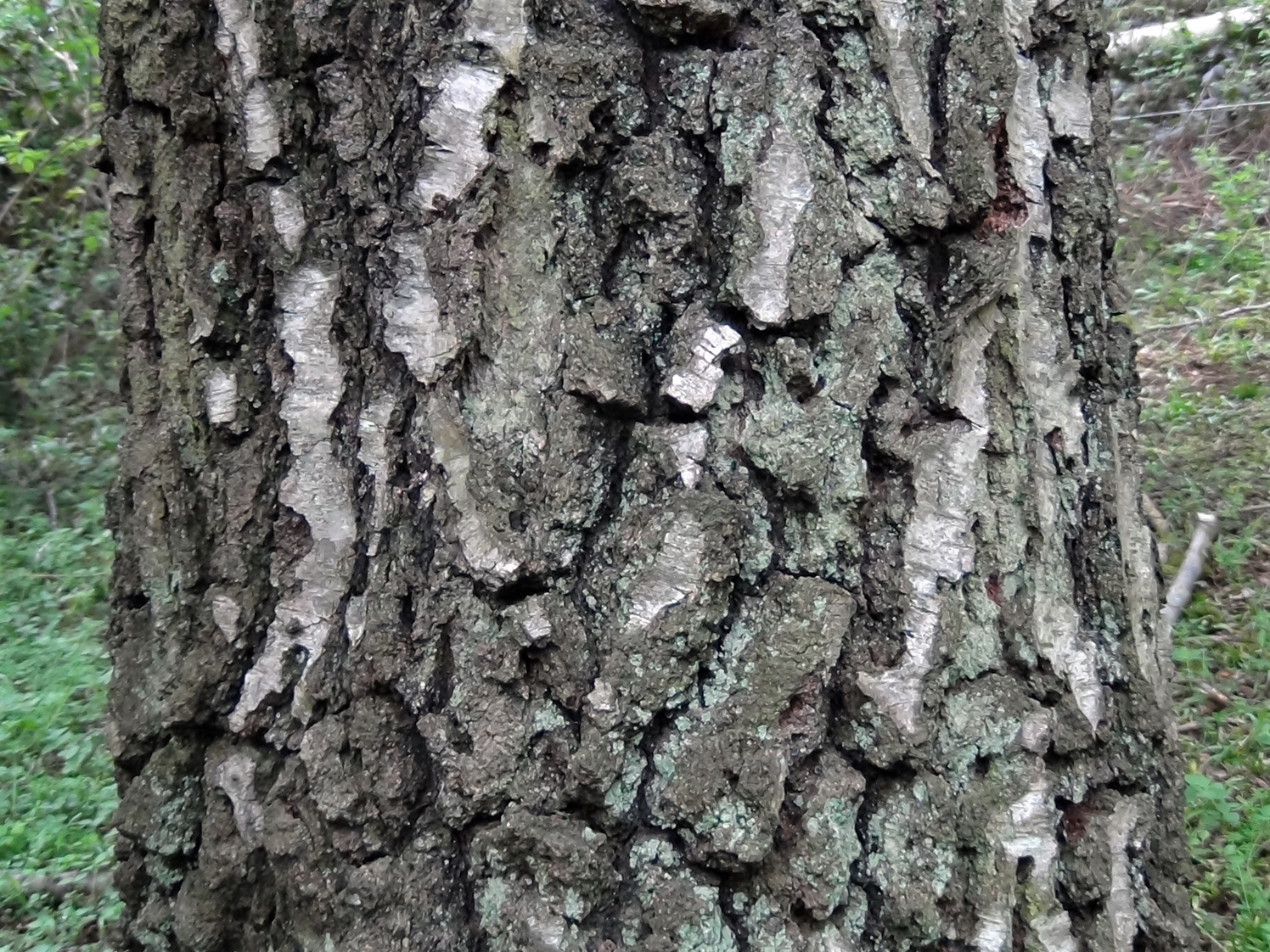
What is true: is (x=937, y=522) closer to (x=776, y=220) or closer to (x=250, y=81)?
(x=776, y=220)

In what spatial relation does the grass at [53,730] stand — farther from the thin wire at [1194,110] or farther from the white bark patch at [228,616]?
the thin wire at [1194,110]

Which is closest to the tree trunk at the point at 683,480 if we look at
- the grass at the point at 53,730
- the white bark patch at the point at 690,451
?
the white bark patch at the point at 690,451

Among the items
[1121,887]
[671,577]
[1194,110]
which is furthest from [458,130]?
[1194,110]

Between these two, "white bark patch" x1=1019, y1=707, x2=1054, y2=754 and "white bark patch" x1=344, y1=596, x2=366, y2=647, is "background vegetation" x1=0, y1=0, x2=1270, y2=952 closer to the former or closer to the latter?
"white bark patch" x1=1019, y1=707, x2=1054, y2=754

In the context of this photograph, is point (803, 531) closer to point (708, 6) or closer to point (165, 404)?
point (708, 6)

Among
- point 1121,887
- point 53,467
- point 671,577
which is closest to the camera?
point 671,577

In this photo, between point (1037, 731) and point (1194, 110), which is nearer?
point (1037, 731)

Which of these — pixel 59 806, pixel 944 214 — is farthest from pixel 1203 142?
pixel 59 806
